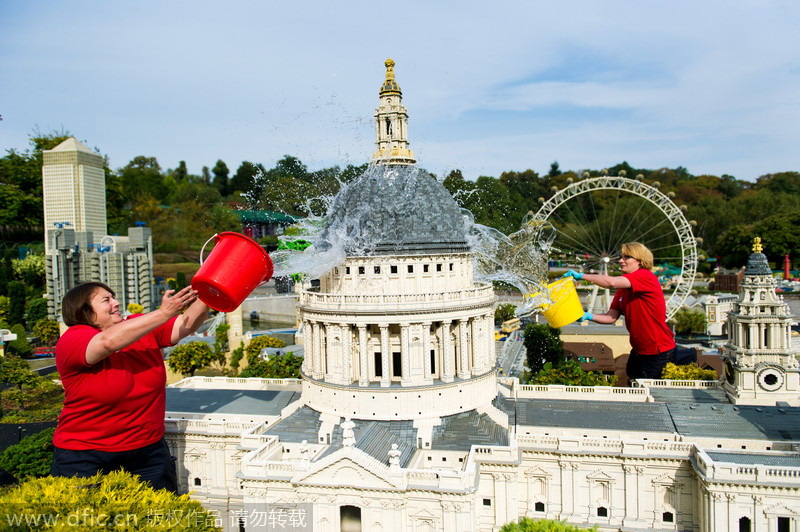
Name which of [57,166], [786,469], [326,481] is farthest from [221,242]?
[57,166]

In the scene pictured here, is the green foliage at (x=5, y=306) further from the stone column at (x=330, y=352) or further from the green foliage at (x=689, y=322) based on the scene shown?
the green foliage at (x=689, y=322)

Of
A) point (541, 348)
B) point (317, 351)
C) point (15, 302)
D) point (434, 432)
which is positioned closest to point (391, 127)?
point (317, 351)

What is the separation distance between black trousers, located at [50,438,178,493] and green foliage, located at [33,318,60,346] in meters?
56.5

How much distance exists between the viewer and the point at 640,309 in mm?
32406

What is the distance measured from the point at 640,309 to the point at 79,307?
2674cm

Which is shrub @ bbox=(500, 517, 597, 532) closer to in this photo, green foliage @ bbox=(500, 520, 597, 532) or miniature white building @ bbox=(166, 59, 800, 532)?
green foliage @ bbox=(500, 520, 597, 532)

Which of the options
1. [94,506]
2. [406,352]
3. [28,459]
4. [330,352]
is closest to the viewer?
[94,506]

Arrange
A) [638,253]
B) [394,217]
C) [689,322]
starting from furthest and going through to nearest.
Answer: [689,322] < [394,217] < [638,253]

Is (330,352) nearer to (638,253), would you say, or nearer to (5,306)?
(638,253)

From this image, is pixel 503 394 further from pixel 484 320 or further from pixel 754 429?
pixel 754 429

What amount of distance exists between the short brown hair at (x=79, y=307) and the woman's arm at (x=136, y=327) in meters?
1.34

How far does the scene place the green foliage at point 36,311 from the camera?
2847 inches

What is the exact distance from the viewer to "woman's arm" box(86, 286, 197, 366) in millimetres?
12898

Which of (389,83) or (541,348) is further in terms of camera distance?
(541,348)
